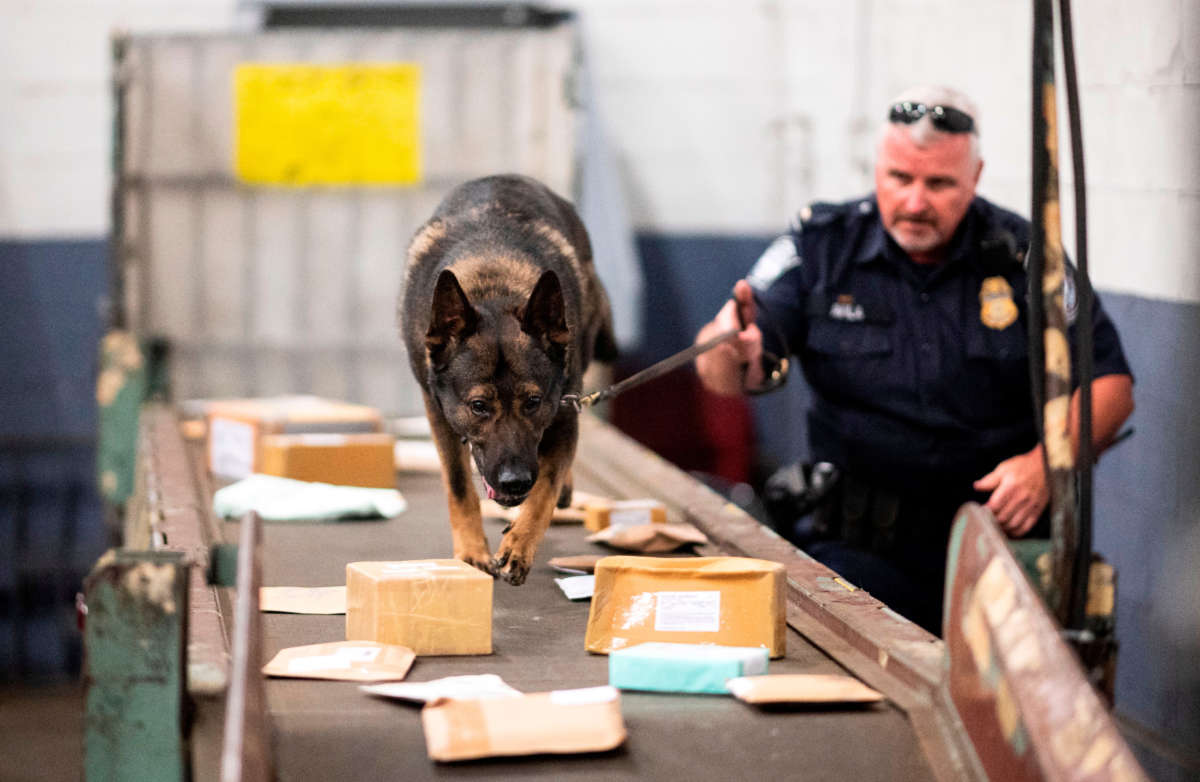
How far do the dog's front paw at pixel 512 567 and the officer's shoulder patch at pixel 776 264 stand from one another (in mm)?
1078

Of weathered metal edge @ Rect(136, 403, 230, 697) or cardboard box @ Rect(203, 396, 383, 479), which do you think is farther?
cardboard box @ Rect(203, 396, 383, 479)

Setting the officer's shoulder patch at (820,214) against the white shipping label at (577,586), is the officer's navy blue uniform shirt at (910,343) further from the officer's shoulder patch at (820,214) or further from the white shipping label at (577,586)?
the white shipping label at (577,586)

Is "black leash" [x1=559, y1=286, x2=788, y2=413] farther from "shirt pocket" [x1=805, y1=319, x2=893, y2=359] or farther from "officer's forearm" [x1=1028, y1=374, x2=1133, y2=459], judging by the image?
"officer's forearm" [x1=1028, y1=374, x2=1133, y2=459]

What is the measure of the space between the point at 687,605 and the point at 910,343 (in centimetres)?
126

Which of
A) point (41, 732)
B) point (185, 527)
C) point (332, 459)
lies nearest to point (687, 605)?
point (185, 527)

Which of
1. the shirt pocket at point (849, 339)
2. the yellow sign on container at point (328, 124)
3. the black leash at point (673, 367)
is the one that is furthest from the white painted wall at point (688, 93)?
the black leash at point (673, 367)

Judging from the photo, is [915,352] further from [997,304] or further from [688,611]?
[688,611]

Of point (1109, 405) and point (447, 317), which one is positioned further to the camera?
point (1109, 405)

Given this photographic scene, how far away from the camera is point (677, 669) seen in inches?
73.5

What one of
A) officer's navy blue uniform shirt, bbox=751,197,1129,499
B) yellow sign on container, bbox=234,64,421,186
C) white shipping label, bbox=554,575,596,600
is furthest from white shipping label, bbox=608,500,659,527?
yellow sign on container, bbox=234,64,421,186

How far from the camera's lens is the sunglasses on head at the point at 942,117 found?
3.04 m

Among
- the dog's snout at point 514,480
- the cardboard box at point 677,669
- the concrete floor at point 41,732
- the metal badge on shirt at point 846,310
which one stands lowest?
the concrete floor at point 41,732

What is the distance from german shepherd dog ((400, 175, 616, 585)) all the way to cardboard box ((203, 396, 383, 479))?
801mm

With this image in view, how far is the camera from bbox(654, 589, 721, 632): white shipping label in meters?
2.07
